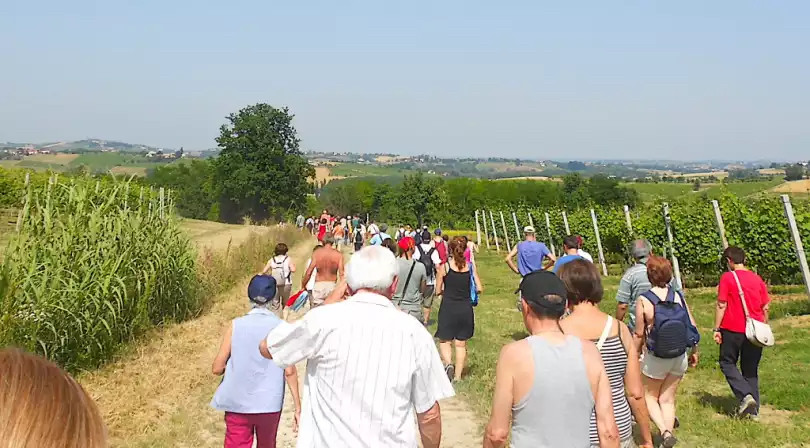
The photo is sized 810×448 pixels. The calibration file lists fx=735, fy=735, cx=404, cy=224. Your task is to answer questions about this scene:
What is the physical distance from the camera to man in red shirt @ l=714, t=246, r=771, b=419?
689 centimetres

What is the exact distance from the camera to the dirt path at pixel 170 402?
662 cm

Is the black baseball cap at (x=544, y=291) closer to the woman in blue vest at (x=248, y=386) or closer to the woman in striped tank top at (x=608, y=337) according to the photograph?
the woman in striped tank top at (x=608, y=337)

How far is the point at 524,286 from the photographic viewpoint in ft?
11.7

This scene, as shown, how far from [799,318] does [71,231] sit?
11.1 m

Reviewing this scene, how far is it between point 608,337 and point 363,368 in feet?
5.56

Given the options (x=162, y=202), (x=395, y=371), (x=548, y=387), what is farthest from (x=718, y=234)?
(x=395, y=371)

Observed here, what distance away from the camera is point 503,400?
343 centimetres

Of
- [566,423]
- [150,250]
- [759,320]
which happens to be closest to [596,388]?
[566,423]

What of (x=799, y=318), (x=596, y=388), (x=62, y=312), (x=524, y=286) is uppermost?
(x=524, y=286)

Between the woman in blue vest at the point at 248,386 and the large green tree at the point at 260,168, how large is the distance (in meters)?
63.4

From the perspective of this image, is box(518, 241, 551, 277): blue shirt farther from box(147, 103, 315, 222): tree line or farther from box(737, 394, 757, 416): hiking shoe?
box(147, 103, 315, 222): tree line

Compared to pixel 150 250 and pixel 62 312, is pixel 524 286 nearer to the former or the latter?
pixel 62 312

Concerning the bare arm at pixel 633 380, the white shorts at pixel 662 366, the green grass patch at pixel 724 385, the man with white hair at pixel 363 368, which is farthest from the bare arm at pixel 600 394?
the green grass patch at pixel 724 385

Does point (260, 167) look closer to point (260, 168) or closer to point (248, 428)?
point (260, 168)
